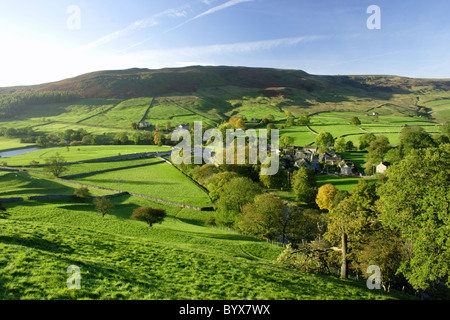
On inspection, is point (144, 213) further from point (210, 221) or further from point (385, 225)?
point (385, 225)

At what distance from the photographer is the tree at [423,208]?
42.3ft

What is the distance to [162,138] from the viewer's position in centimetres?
10250

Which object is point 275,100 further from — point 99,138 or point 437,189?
point 437,189

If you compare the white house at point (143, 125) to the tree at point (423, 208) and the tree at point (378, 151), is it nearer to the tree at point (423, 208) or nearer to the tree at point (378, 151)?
the tree at point (378, 151)

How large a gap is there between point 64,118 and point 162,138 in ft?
237

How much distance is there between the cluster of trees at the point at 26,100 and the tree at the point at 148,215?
6207 inches

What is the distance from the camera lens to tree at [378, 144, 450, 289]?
12.9 m
